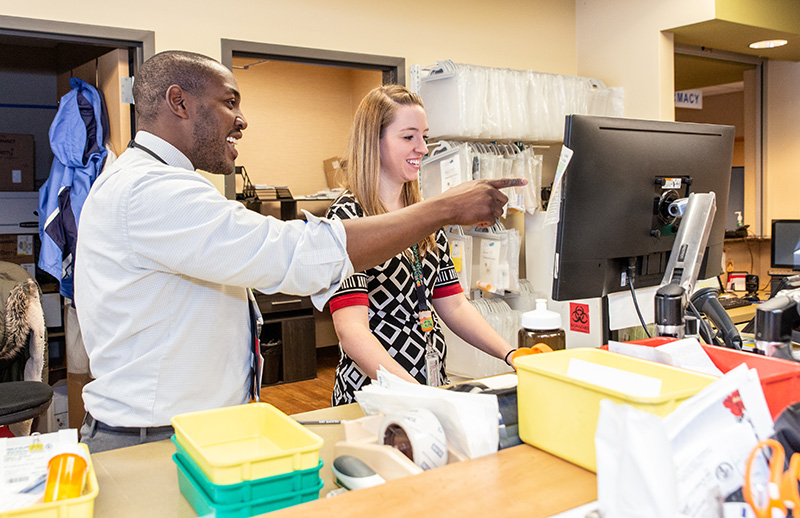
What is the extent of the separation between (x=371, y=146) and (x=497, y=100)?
5.70 feet

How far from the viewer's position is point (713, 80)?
20.3 ft

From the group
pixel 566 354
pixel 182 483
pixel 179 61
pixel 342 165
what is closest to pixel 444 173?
pixel 342 165

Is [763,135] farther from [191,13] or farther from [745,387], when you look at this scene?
[745,387]

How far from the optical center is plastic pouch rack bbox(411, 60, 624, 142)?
348 cm

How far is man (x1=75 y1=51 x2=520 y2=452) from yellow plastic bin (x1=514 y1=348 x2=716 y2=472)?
0.40 meters

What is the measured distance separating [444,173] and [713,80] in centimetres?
404

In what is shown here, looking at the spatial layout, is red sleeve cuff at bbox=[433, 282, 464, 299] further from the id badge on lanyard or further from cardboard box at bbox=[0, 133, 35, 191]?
cardboard box at bbox=[0, 133, 35, 191]

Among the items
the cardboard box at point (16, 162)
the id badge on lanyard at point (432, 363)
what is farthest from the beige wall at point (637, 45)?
the cardboard box at point (16, 162)

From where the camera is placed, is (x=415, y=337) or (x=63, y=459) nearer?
(x=63, y=459)

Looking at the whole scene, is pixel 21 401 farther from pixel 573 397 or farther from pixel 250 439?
pixel 573 397

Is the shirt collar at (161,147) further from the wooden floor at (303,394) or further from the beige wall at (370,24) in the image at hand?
the wooden floor at (303,394)

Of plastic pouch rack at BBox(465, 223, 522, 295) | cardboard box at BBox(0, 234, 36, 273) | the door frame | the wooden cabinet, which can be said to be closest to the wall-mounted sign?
plastic pouch rack at BBox(465, 223, 522, 295)

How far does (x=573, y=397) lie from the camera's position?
0.99m

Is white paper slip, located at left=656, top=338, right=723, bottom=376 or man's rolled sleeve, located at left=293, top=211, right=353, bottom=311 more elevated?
man's rolled sleeve, located at left=293, top=211, right=353, bottom=311
